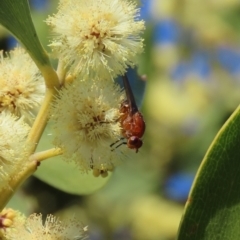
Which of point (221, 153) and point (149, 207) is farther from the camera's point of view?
point (149, 207)

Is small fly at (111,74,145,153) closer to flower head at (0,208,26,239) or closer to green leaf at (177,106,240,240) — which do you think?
green leaf at (177,106,240,240)

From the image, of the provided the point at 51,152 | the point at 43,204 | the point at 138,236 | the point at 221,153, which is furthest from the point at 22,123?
the point at 138,236

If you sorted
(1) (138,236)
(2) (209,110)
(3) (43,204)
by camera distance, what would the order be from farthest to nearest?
1. (2) (209,110)
2. (1) (138,236)
3. (3) (43,204)

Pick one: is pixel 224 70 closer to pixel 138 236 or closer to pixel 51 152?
pixel 138 236


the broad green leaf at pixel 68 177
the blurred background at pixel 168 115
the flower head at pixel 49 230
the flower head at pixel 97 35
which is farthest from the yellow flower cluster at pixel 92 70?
the blurred background at pixel 168 115

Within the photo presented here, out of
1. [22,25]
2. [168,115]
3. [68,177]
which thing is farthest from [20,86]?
[168,115]

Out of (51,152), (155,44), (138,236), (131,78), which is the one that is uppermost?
(51,152)

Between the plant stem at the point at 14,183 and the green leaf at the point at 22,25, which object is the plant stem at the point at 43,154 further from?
the green leaf at the point at 22,25

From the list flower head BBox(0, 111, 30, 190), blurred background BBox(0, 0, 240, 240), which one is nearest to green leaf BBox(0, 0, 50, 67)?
flower head BBox(0, 111, 30, 190)
